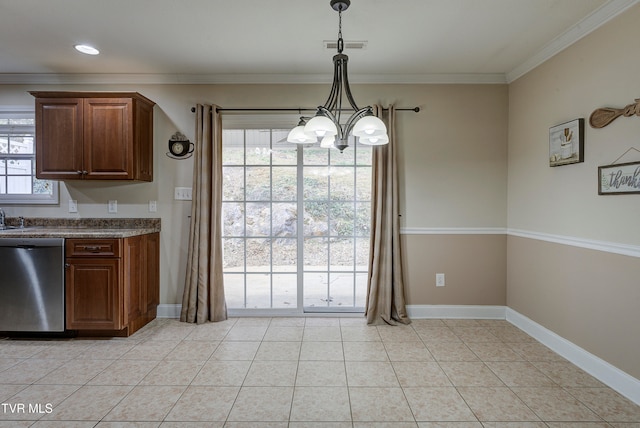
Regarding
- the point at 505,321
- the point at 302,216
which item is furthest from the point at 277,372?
the point at 505,321

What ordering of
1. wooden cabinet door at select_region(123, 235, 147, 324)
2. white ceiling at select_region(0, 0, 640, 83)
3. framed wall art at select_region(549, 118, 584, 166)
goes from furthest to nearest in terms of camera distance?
wooden cabinet door at select_region(123, 235, 147, 324)
framed wall art at select_region(549, 118, 584, 166)
white ceiling at select_region(0, 0, 640, 83)

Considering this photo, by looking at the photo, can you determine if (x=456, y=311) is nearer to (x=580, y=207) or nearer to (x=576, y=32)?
(x=580, y=207)

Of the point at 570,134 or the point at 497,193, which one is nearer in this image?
the point at 570,134

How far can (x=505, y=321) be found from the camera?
10.9ft

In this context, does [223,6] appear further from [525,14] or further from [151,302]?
[151,302]

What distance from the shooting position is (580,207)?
7.97ft

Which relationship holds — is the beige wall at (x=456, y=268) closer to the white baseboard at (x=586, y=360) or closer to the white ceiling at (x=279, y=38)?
the white baseboard at (x=586, y=360)

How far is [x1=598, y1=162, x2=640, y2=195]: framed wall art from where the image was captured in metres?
1.99

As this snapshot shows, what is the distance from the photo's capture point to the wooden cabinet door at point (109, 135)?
306cm

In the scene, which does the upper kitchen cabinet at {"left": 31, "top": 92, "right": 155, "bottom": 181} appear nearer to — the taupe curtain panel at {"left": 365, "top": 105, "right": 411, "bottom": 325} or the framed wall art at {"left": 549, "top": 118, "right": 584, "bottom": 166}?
the taupe curtain panel at {"left": 365, "top": 105, "right": 411, "bottom": 325}

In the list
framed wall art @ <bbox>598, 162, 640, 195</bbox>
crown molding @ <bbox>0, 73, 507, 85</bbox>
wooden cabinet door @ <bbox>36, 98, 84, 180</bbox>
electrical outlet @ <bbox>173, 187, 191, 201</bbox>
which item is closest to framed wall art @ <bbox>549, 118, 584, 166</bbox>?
framed wall art @ <bbox>598, 162, 640, 195</bbox>

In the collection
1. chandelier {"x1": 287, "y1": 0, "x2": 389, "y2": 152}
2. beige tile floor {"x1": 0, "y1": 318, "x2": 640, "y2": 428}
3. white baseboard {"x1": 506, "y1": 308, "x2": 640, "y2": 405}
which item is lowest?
beige tile floor {"x1": 0, "y1": 318, "x2": 640, "y2": 428}

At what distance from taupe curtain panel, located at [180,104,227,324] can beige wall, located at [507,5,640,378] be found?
2.97 m

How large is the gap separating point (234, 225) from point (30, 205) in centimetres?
210
